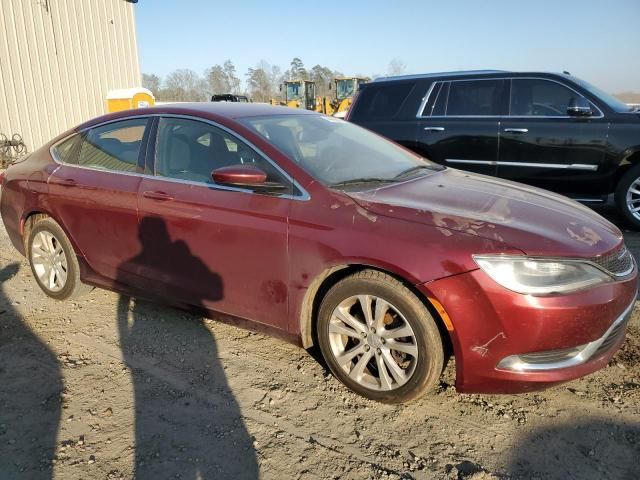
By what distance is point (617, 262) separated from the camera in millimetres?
2584

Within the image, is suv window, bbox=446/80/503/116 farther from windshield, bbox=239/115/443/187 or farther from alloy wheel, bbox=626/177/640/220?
windshield, bbox=239/115/443/187

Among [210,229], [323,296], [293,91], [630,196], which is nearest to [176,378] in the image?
[210,229]

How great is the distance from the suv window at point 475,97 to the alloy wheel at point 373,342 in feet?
14.7

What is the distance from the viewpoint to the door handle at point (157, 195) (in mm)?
3270

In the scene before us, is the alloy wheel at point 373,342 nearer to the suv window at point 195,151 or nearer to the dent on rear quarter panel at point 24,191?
the suv window at point 195,151

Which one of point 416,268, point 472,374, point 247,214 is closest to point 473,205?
point 416,268

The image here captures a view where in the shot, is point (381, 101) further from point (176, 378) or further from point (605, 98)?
point (176, 378)

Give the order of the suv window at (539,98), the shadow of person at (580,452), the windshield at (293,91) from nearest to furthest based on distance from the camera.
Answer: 1. the shadow of person at (580,452)
2. the suv window at (539,98)
3. the windshield at (293,91)

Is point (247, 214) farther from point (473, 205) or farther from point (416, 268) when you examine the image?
point (473, 205)

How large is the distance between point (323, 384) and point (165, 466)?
39.1 inches

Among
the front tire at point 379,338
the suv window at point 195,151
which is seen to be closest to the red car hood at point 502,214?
the front tire at point 379,338

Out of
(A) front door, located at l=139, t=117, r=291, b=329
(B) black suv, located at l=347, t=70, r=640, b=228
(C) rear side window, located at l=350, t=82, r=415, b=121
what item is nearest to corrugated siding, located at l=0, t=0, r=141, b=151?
→ (C) rear side window, located at l=350, t=82, r=415, b=121

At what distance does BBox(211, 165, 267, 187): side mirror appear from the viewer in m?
2.82

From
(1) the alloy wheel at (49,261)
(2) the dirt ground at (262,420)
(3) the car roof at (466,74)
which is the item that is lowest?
(2) the dirt ground at (262,420)
